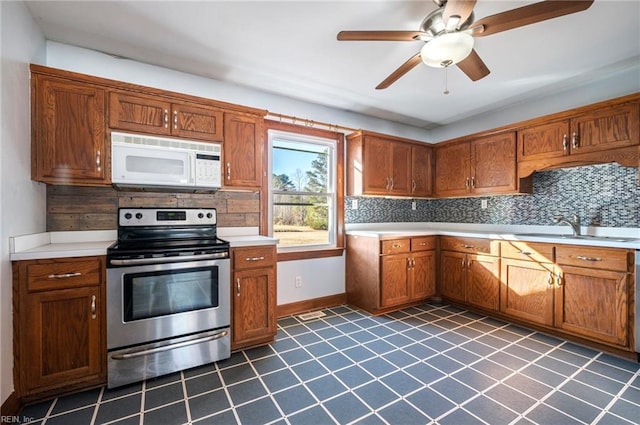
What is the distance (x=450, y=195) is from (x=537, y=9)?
8.79 feet

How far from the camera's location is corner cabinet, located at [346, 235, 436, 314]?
3311 millimetres

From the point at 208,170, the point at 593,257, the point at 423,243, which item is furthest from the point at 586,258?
the point at 208,170

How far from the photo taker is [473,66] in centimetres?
207

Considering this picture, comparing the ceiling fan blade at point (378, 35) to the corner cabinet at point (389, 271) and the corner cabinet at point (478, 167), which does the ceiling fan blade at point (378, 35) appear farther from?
the corner cabinet at point (478, 167)

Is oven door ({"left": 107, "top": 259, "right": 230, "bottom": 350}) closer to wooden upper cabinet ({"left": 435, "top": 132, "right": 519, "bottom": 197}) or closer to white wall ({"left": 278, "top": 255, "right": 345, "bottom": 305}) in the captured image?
white wall ({"left": 278, "top": 255, "right": 345, "bottom": 305})

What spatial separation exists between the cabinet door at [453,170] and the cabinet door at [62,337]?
3.89m

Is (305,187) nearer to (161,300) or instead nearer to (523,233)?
(161,300)

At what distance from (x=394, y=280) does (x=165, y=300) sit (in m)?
2.35

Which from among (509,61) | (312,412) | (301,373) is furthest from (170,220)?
(509,61)

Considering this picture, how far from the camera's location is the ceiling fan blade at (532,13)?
4.63 ft

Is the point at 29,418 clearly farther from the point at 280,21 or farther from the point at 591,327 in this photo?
the point at 591,327

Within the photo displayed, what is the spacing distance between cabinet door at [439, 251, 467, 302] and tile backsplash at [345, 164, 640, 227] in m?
0.75

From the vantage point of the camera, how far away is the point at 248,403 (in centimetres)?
178

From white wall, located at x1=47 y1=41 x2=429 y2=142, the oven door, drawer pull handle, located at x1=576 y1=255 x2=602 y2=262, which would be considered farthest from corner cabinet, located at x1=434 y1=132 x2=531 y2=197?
the oven door
